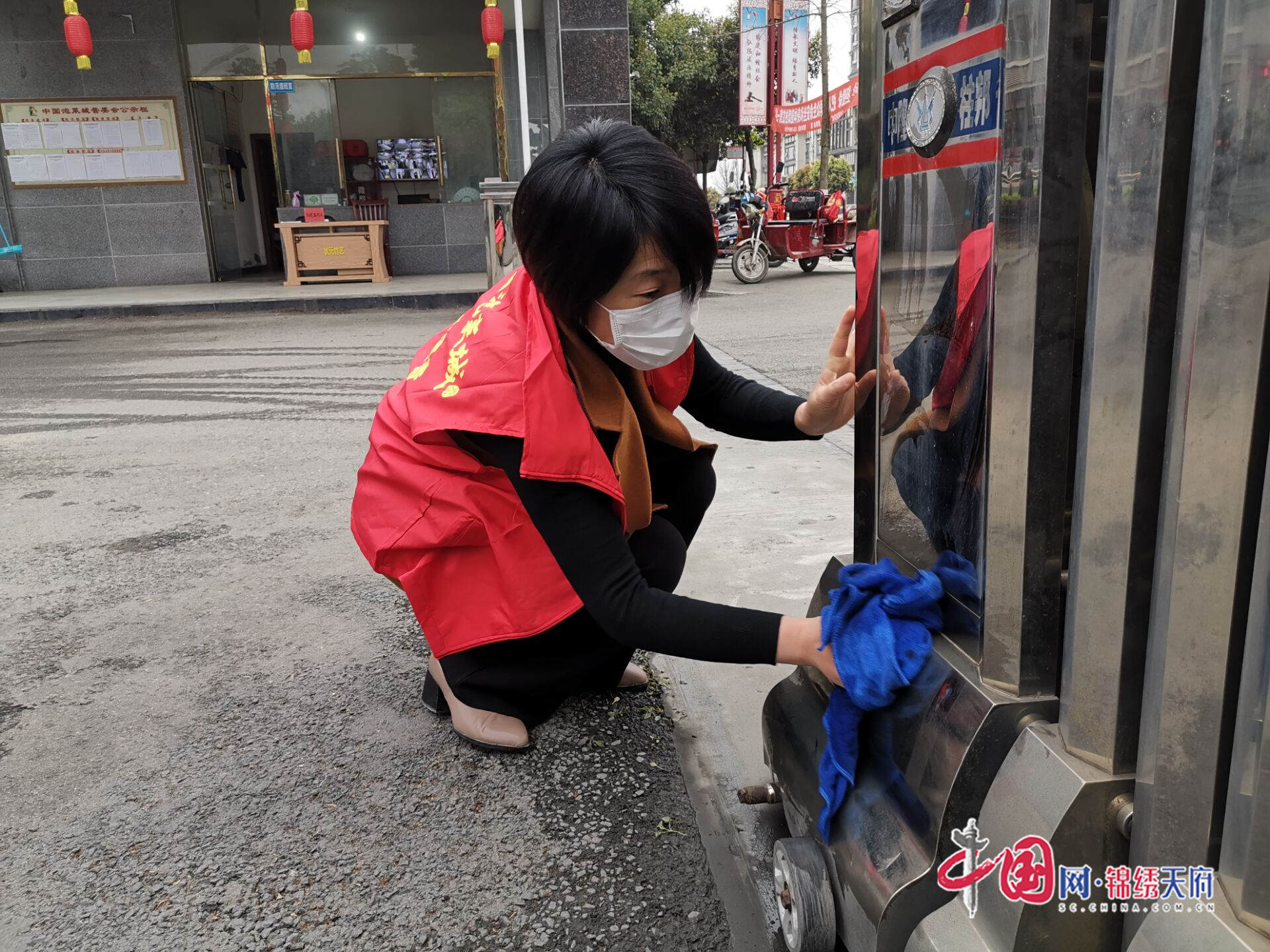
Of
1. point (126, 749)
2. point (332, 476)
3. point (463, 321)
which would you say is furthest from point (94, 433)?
point (463, 321)

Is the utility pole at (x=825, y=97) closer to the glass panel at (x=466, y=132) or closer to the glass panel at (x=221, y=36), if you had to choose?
the glass panel at (x=466, y=132)

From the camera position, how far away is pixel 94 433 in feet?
13.3

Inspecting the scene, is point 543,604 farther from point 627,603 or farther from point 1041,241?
point 1041,241

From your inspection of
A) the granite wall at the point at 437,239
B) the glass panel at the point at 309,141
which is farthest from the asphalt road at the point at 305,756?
the glass panel at the point at 309,141

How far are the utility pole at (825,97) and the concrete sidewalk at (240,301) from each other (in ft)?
26.3

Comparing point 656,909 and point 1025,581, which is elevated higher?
point 1025,581

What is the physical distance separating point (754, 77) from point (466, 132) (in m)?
6.78

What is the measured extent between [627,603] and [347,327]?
276 inches

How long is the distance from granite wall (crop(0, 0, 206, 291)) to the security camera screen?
77.3 inches

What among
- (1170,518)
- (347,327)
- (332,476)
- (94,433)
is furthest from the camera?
(347,327)

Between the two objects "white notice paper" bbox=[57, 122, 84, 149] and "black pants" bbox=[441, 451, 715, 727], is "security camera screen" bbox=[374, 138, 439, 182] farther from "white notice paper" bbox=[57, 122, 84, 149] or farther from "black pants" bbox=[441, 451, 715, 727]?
"black pants" bbox=[441, 451, 715, 727]

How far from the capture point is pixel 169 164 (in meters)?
10.6

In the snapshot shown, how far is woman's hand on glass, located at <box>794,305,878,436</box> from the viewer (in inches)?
51.5

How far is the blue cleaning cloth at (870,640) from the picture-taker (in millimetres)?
1005
